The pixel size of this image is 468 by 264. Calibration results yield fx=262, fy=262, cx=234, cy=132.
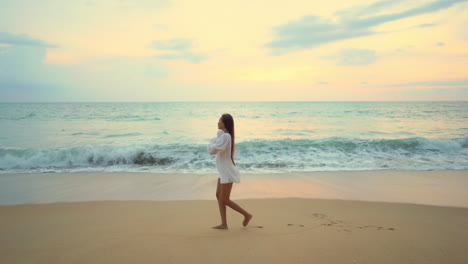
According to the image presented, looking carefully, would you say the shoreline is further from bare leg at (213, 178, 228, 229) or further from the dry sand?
bare leg at (213, 178, 228, 229)

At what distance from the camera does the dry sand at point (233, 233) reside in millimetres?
3357

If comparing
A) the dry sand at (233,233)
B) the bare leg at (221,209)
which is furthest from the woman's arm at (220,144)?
the dry sand at (233,233)

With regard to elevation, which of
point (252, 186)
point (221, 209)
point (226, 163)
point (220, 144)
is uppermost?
point (220, 144)

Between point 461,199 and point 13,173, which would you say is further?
point 13,173

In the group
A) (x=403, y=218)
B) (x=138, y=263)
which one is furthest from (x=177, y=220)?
(x=403, y=218)

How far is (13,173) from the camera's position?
8938 millimetres

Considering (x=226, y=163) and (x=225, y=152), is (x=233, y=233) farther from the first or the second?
(x=225, y=152)

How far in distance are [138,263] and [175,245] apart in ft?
1.86

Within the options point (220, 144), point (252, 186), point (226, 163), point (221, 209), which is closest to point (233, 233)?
point (221, 209)

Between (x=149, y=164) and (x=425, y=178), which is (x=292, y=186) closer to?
(x=425, y=178)

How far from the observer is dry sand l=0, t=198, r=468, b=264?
3.36m

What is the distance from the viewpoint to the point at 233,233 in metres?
4.03

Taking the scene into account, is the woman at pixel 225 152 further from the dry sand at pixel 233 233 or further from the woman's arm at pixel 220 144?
the dry sand at pixel 233 233

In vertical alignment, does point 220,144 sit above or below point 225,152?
above
